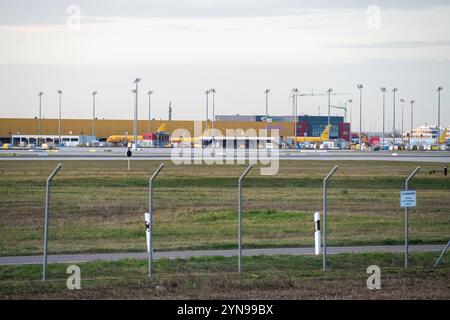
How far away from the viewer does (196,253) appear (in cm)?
Result: 2228

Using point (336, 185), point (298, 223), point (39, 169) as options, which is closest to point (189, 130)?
point (39, 169)

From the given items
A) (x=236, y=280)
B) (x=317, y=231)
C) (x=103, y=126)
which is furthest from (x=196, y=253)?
(x=103, y=126)

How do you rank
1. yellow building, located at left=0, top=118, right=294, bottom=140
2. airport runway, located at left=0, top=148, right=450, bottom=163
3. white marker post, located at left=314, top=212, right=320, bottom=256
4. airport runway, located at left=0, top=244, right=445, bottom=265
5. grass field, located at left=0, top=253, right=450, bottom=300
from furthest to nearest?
yellow building, located at left=0, top=118, right=294, bottom=140 < airport runway, located at left=0, top=148, right=450, bottom=163 < airport runway, located at left=0, top=244, right=445, bottom=265 < white marker post, located at left=314, top=212, right=320, bottom=256 < grass field, located at left=0, top=253, right=450, bottom=300

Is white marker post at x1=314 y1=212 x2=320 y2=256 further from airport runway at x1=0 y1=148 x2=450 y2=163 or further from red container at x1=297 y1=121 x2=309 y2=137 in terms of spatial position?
red container at x1=297 y1=121 x2=309 y2=137

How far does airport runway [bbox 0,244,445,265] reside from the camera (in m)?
20.9

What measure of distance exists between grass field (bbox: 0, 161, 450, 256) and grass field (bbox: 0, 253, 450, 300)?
123 inches

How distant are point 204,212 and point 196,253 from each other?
9886mm

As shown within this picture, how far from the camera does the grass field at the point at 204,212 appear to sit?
82.6ft

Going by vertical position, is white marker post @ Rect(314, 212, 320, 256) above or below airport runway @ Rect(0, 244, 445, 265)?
above

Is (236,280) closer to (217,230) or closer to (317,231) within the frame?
(317,231)

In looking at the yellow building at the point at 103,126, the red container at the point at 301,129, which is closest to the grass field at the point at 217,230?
the yellow building at the point at 103,126

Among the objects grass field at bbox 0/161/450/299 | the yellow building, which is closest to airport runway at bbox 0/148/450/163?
grass field at bbox 0/161/450/299
